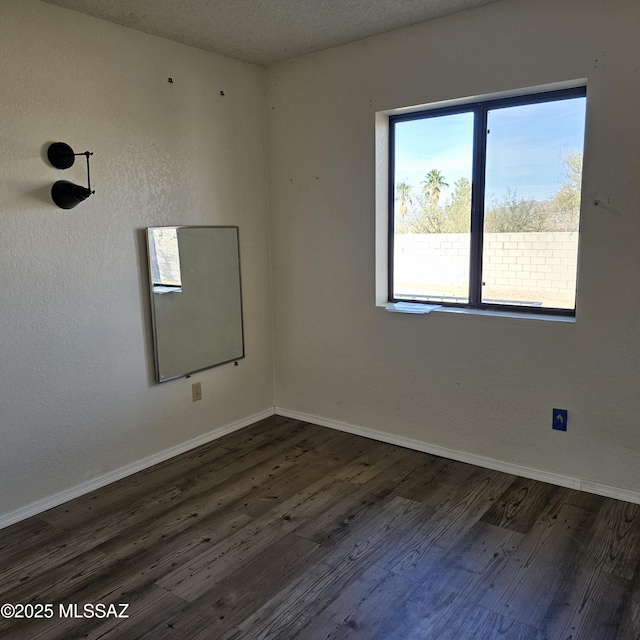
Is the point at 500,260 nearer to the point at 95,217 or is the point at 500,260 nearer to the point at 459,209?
the point at 459,209

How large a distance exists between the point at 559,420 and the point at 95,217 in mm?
2638

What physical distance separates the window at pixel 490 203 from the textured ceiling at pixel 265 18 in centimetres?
54

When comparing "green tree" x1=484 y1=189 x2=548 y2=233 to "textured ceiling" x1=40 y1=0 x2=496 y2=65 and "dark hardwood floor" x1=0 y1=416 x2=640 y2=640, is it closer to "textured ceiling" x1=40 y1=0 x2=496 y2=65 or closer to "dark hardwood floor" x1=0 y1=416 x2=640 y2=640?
"textured ceiling" x1=40 y1=0 x2=496 y2=65

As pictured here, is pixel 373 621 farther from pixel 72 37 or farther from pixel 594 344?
pixel 72 37

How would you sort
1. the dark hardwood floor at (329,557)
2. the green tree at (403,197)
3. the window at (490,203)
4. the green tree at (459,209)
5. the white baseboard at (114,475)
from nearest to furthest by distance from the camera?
the dark hardwood floor at (329,557) → the white baseboard at (114,475) → the window at (490,203) → the green tree at (459,209) → the green tree at (403,197)

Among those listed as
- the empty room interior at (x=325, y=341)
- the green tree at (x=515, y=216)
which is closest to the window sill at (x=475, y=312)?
the empty room interior at (x=325, y=341)

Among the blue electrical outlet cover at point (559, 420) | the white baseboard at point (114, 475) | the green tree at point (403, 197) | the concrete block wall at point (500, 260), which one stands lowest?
the white baseboard at point (114, 475)

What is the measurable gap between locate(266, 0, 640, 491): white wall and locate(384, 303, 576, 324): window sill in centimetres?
4

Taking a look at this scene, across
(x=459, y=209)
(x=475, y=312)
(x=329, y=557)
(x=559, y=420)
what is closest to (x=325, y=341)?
(x=475, y=312)

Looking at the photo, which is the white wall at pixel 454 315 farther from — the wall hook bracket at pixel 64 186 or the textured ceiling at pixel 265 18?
the wall hook bracket at pixel 64 186

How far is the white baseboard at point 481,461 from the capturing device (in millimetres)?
2656

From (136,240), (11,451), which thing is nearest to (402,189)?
(136,240)

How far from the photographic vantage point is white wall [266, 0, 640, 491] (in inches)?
97.5

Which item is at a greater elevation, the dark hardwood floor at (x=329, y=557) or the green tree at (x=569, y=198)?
the green tree at (x=569, y=198)
